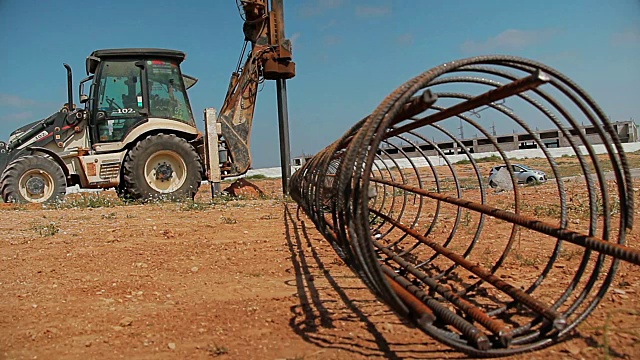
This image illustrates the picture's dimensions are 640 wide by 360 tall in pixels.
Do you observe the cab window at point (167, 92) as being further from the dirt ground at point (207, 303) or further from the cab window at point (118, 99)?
the dirt ground at point (207, 303)

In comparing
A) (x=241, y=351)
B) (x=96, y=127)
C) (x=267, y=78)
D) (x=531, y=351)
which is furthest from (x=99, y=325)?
(x=267, y=78)

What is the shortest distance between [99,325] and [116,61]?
8431mm

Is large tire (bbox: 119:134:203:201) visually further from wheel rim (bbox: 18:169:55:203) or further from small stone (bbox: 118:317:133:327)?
small stone (bbox: 118:317:133:327)

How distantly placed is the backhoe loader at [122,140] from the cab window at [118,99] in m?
0.02

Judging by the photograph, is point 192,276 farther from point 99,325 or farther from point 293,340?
point 293,340

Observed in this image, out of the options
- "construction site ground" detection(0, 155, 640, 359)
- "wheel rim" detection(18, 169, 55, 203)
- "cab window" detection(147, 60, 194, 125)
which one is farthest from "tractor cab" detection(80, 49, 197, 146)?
"construction site ground" detection(0, 155, 640, 359)

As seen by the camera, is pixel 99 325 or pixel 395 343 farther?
pixel 99 325

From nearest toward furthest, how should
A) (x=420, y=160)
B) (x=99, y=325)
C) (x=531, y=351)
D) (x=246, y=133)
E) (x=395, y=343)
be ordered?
(x=531, y=351) < (x=395, y=343) < (x=99, y=325) < (x=246, y=133) < (x=420, y=160)

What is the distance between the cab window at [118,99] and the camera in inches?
404

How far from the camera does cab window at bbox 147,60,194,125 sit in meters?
10.7

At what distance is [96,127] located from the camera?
10203 millimetres

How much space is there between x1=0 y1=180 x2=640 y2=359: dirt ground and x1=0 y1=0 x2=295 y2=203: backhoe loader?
12.0ft

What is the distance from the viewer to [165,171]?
10578 millimetres

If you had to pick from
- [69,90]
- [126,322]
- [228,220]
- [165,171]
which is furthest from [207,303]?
[69,90]
